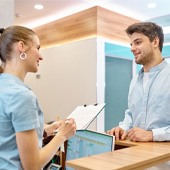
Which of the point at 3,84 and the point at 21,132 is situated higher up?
the point at 3,84

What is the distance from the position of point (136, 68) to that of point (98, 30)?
57.8 inches

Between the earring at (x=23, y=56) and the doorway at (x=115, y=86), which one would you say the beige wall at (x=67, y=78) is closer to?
the doorway at (x=115, y=86)

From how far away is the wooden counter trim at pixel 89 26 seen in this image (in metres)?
4.96

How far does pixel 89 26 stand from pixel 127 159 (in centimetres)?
430

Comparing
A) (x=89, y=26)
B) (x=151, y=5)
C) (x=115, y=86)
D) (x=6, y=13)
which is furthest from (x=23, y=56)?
(x=115, y=86)

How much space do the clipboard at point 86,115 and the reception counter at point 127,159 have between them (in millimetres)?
303

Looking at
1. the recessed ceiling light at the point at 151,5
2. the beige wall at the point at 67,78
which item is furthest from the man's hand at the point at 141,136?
the recessed ceiling light at the point at 151,5

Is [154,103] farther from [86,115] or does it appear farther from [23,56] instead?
[23,56]

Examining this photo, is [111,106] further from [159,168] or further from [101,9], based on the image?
[159,168]

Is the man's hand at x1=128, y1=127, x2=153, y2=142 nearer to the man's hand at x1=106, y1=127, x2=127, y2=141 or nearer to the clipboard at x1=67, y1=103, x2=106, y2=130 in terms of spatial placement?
the man's hand at x1=106, y1=127, x2=127, y2=141

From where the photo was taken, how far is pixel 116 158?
98 centimetres

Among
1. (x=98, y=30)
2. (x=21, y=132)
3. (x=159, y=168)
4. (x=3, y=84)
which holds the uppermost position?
(x=98, y=30)

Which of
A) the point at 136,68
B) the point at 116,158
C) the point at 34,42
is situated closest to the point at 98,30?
the point at 136,68

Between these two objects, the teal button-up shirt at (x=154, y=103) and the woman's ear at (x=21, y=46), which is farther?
the teal button-up shirt at (x=154, y=103)
